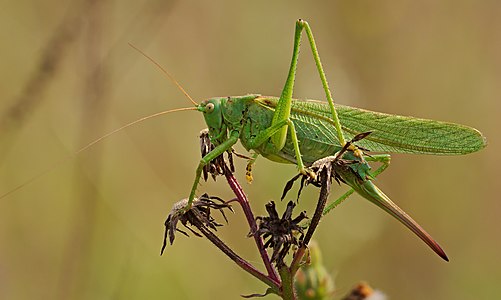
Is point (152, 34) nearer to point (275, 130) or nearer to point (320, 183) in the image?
point (275, 130)

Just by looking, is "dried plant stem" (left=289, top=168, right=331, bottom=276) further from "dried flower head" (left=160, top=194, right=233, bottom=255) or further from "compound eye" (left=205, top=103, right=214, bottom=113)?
"compound eye" (left=205, top=103, right=214, bottom=113)

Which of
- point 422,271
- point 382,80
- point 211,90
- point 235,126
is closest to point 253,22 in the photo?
point 211,90

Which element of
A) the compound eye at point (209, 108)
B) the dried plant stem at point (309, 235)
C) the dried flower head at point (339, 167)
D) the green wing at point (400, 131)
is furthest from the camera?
the compound eye at point (209, 108)

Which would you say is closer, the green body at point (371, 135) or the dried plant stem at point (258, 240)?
the dried plant stem at point (258, 240)

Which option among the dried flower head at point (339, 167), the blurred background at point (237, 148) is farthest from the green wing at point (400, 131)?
the blurred background at point (237, 148)

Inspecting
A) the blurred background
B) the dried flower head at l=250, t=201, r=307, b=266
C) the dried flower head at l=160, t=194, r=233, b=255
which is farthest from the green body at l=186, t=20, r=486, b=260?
the blurred background

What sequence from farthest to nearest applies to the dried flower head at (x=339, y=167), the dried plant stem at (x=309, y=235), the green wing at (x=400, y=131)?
the green wing at (x=400, y=131) < the dried flower head at (x=339, y=167) < the dried plant stem at (x=309, y=235)

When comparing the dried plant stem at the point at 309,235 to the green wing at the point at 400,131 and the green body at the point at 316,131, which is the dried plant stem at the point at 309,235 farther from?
the green wing at the point at 400,131
